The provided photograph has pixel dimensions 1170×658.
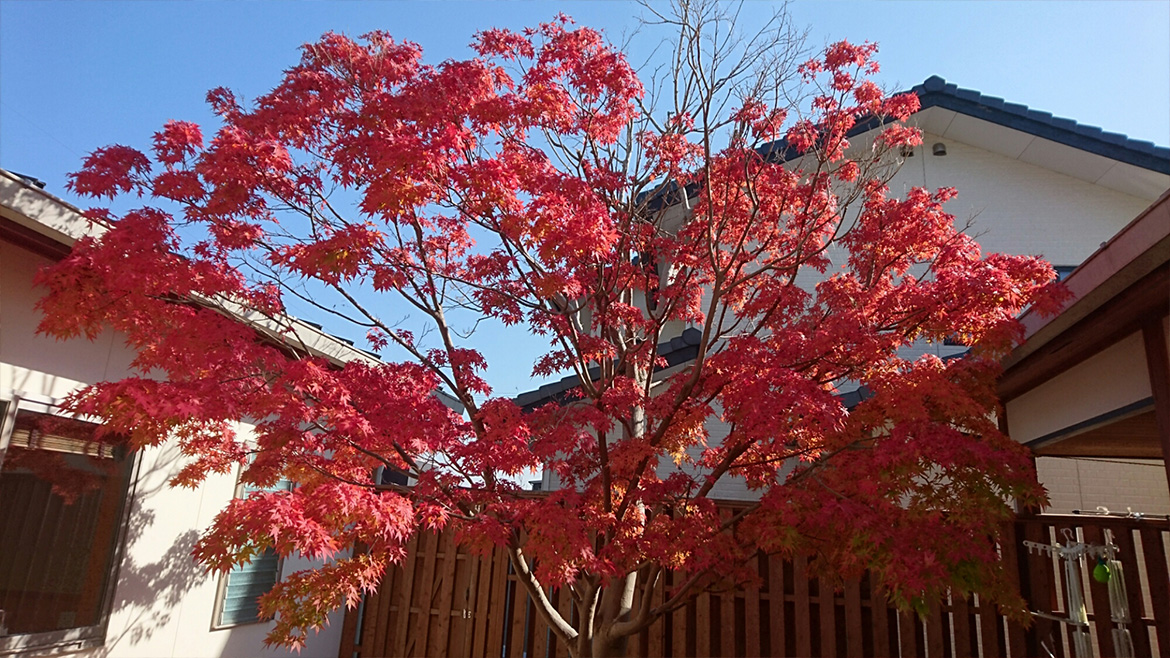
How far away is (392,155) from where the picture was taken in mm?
4574

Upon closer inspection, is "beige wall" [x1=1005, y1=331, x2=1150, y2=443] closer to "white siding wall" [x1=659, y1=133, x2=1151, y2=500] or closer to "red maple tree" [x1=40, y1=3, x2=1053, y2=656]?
"red maple tree" [x1=40, y1=3, x2=1053, y2=656]

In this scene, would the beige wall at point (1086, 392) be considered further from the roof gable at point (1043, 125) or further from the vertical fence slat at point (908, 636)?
the roof gable at point (1043, 125)

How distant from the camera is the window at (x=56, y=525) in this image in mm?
4852

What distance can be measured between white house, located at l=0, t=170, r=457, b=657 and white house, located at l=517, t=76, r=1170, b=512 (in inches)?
169

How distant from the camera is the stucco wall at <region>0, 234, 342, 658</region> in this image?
495 centimetres

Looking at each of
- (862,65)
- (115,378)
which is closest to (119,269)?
(115,378)

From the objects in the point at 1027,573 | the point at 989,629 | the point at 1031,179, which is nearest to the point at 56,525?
the point at 989,629

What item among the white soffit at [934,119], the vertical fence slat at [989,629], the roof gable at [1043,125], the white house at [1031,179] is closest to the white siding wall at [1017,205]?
the white house at [1031,179]

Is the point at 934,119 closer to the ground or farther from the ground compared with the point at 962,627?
farther from the ground

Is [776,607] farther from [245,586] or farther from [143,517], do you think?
[143,517]

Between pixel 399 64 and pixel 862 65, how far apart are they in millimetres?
3900

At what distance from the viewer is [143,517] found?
6.00 metres

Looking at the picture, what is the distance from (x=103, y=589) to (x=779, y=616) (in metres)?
5.80

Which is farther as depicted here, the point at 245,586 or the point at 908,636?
the point at 245,586
